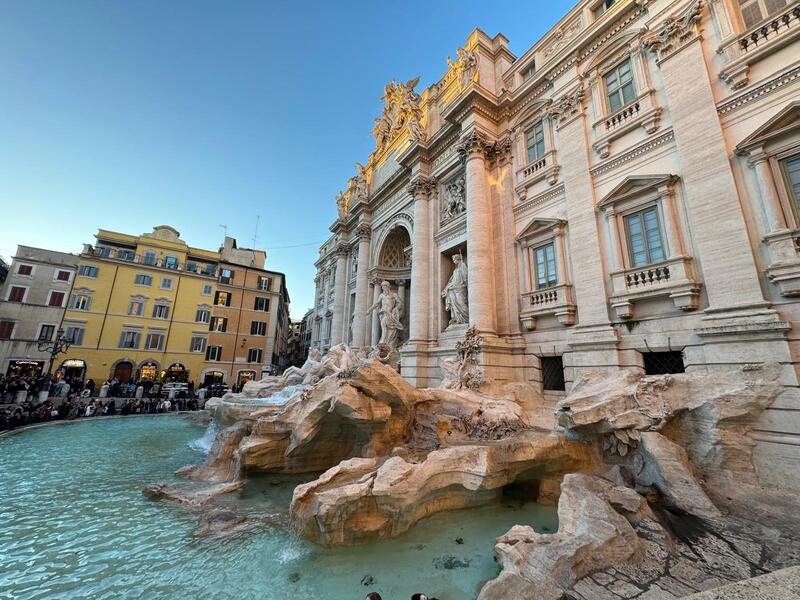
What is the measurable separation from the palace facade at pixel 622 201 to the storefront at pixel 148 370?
2594 cm

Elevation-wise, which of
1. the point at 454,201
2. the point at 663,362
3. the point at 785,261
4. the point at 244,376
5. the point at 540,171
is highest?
the point at 454,201

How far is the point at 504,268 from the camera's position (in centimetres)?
1212

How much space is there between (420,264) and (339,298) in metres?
9.83

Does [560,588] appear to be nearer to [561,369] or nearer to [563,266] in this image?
[561,369]

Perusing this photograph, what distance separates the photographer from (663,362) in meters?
8.05

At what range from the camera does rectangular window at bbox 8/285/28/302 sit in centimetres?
2580

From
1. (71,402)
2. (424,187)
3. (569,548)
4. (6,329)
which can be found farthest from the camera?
(6,329)

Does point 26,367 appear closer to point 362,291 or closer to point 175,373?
point 175,373

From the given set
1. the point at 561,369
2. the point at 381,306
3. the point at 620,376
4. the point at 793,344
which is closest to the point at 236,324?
the point at 381,306

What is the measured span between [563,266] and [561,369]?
3.15 metres

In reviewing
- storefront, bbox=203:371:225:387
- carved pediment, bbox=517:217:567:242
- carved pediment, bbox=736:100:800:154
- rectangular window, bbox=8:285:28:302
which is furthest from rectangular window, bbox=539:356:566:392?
rectangular window, bbox=8:285:28:302

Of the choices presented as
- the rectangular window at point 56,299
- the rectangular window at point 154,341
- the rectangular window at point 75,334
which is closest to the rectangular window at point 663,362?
the rectangular window at point 154,341

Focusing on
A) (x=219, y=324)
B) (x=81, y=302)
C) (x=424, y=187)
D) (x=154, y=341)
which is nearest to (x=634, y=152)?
(x=424, y=187)

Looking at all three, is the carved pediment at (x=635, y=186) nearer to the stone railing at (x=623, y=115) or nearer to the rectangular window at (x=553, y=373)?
the stone railing at (x=623, y=115)
